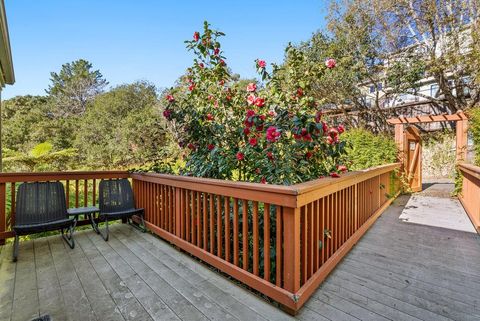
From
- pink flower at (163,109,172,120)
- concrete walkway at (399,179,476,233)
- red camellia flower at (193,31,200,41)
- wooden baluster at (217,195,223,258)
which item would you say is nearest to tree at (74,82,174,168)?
pink flower at (163,109,172,120)

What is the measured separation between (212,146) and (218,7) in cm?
651

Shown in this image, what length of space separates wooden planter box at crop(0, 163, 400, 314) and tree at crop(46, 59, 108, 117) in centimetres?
2618

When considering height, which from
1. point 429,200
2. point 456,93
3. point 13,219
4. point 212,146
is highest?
point 456,93

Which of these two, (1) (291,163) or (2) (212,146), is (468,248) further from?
(2) (212,146)

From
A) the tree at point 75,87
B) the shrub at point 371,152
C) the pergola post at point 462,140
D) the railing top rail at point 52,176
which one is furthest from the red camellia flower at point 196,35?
the tree at point 75,87

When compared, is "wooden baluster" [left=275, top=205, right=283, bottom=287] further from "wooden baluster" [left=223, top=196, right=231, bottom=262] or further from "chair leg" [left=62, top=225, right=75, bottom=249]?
"chair leg" [left=62, top=225, right=75, bottom=249]

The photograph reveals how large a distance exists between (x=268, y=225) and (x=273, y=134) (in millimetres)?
834

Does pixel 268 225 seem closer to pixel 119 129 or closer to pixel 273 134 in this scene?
pixel 273 134

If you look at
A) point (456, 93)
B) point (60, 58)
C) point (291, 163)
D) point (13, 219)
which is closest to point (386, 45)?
point (456, 93)

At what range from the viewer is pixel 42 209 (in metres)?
3.25

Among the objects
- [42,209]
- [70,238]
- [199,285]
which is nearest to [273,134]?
[199,285]

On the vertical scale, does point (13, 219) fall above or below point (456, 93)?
below

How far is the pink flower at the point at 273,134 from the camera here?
2365mm

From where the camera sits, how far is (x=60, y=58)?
24766 mm
